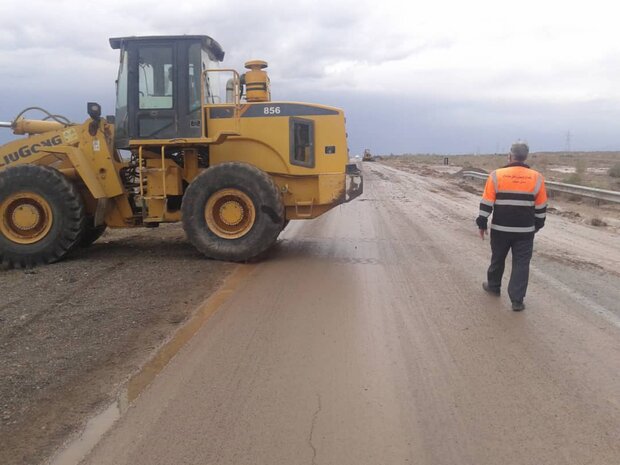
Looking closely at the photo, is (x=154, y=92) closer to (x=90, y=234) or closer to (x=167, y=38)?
(x=167, y=38)

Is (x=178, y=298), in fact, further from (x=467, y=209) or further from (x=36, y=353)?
(x=467, y=209)

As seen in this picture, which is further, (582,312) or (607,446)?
(582,312)

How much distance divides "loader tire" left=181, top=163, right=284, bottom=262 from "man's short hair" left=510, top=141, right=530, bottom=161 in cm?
341

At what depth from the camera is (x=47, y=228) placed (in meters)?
8.81

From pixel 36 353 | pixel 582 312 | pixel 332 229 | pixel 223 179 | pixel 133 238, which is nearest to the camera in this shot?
pixel 36 353

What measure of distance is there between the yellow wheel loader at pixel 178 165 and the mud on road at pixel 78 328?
1.86ft

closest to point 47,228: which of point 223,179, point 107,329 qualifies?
point 223,179

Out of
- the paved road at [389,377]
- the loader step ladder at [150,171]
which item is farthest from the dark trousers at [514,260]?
the loader step ladder at [150,171]

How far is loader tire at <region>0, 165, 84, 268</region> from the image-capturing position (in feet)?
28.5

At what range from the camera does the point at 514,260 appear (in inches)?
264

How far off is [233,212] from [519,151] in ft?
13.6

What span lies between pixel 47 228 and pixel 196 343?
15.4 feet

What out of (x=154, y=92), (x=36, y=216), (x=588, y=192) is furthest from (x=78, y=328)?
(x=588, y=192)

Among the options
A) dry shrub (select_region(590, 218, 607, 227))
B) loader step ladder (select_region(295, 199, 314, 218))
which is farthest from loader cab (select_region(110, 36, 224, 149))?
dry shrub (select_region(590, 218, 607, 227))
